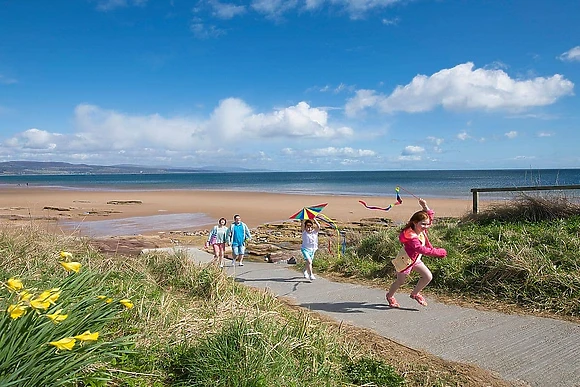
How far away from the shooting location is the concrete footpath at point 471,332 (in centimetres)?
421

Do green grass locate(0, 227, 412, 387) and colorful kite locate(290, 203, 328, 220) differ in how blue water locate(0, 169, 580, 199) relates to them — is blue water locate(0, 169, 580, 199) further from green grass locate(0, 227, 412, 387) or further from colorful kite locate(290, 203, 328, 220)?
green grass locate(0, 227, 412, 387)

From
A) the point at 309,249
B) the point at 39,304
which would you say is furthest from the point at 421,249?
the point at 39,304

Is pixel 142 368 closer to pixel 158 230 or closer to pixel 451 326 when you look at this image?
pixel 451 326

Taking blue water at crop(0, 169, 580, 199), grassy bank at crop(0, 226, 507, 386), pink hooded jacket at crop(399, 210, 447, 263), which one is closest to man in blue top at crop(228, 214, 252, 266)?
grassy bank at crop(0, 226, 507, 386)

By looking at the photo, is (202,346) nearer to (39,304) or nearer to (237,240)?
(39,304)

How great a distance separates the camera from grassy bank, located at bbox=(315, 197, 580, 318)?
20.0 feet

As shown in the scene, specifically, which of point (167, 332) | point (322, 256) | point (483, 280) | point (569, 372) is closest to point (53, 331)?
point (167, 332)

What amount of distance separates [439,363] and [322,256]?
6.07m

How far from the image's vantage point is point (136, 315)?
4.31 meters

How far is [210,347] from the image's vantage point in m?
3.61

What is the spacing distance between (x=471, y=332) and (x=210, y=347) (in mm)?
3131

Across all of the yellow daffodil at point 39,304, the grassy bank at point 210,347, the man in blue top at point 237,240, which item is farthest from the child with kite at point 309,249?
the yellow daffodil at point 39,304

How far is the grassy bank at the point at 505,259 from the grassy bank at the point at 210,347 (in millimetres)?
2270

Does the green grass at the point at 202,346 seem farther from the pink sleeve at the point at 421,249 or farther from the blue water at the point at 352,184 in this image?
the blue water at the point at 352,184
